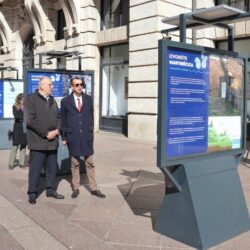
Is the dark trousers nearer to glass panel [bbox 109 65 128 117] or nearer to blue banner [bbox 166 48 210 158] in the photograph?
blue banner [bbox 166 48 210 158]

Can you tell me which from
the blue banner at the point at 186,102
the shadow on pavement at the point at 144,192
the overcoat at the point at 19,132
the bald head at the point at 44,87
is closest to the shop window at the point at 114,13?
the overcoat at the point at 19,132

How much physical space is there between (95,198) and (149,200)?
0.81m

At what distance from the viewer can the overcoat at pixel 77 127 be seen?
267 inches

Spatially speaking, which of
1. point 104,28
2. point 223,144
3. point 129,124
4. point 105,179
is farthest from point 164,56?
point 104,28

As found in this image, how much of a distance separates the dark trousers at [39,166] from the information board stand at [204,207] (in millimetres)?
2263

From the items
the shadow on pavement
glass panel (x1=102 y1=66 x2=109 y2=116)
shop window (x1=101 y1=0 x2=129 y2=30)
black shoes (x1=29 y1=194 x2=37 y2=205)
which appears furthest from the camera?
glass panel (x1=102 y1=66 x2=109 y2=116)

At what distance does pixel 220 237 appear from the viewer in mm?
4875

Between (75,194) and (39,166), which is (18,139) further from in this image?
(75,194)

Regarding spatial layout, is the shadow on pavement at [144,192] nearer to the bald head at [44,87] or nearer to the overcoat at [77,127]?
Result: the overcoat at [77,127]

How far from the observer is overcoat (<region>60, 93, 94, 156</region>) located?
22.2 feet

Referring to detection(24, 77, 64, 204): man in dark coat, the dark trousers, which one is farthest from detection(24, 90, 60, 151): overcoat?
the dark trousers

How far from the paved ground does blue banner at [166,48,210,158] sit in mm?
1070

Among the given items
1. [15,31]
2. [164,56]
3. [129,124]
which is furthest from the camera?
[15,31]

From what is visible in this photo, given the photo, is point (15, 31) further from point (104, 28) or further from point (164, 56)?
point (164, 56)
